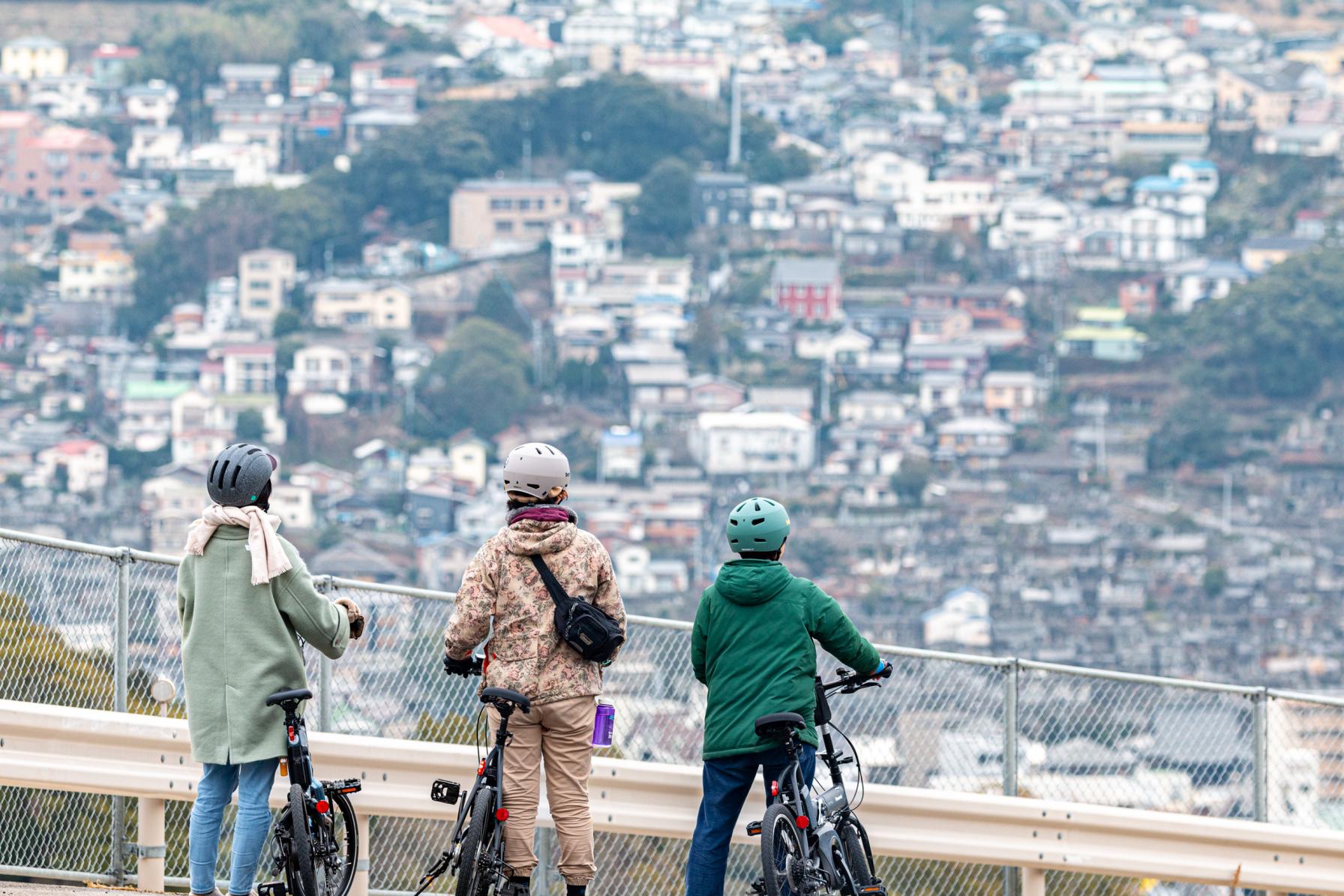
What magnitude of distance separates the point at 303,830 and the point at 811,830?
0.88 meters

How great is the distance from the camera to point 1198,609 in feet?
178

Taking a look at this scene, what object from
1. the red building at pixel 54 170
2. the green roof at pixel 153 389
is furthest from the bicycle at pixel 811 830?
the red building at pixel 54 170

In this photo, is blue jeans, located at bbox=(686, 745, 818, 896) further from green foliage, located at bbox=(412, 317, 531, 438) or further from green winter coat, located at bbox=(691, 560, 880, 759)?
green foliage, located at bbox=(412, 317, 531, 438)

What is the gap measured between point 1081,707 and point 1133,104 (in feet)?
281

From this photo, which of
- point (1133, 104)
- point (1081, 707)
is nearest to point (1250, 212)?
point (1133, 104)

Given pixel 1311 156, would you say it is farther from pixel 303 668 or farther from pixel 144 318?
pixel 303 668

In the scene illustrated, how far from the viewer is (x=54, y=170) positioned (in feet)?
272

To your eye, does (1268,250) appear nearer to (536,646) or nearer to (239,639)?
(536,646)

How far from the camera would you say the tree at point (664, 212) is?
255 feet

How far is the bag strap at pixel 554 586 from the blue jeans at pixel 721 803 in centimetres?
41

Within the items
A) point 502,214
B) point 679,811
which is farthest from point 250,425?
point 679,811

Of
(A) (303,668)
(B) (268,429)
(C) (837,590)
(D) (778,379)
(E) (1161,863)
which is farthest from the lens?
(D) (778,379)

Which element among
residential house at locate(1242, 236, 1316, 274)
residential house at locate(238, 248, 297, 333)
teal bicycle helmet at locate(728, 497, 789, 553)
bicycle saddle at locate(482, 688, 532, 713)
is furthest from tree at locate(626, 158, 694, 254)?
bicycle saddle at locate(482, 688, 532, 713)

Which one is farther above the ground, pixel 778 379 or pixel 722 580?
pixel 722 580
